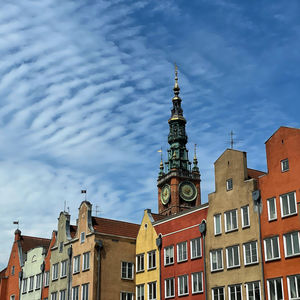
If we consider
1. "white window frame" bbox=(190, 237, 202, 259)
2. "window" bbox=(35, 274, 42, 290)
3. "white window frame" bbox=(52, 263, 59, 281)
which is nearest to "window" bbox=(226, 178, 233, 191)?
"white window frame" bbox=(190, 237, 202, 259)

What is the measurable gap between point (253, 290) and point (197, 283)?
825 cm

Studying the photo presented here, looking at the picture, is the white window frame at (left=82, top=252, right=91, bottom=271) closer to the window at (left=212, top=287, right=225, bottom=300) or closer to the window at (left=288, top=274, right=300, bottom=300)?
the window at (left=212, top=287, right=225, bottom=300)

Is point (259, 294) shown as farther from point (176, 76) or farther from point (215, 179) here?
point (176, 76)

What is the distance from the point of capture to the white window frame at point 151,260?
63.8 metres

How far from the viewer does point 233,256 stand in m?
52.2

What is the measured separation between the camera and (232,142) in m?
58.2

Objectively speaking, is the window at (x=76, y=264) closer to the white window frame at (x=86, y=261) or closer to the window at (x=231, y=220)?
the white window frame at (x=86, y=261)

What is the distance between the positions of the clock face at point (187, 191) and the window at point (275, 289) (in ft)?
307

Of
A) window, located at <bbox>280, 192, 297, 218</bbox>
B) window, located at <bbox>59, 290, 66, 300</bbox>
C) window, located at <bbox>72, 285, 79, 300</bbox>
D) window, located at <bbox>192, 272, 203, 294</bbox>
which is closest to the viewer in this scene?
window, located at <bbox>280, 192, 297, 218</bbox>

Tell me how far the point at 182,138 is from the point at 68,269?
79487 millimetres

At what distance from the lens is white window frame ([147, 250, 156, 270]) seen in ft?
209

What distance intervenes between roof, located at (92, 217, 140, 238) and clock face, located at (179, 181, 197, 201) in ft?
228

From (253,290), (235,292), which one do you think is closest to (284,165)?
(253,290)

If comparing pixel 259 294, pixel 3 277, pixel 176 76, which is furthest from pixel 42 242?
pixel 176 76
